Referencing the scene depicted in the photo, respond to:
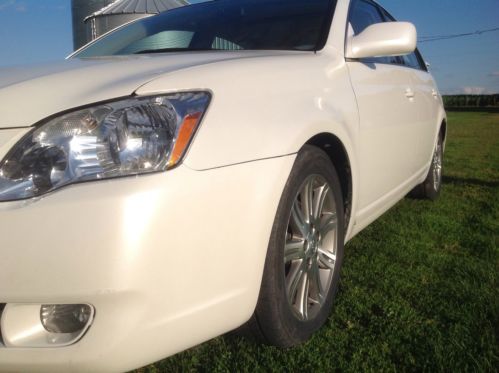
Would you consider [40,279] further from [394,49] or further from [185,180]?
[394,49]

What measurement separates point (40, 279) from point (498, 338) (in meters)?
1.65

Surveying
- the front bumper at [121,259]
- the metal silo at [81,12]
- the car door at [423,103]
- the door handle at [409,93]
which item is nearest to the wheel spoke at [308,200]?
the front bumper at [121,259]

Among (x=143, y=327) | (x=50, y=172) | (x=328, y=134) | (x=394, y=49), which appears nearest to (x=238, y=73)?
(x=328, y=134)

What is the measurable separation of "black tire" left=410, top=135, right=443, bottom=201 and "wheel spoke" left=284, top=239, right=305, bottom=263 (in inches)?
107

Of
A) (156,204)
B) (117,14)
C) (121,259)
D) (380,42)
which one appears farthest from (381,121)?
(117,14)

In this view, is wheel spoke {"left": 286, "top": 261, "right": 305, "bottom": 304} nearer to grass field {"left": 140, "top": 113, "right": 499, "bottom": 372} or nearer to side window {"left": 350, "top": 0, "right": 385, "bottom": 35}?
grass field {"left": 140, "top": 113, "right": 499, "bottom": 372}

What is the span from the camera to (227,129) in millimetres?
1486

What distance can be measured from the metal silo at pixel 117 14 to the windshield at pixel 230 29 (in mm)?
14356

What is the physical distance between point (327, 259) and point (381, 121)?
2.70ft

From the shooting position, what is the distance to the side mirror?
2.35 metres

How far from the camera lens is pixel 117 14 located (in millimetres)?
16969

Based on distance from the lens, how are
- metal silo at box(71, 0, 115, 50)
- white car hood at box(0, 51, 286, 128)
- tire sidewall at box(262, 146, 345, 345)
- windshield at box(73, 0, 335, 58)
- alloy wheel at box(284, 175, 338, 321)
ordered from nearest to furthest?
white car hood at box(0, 51, 286, 128), tire sidewall at box(262, 146, 345, 345), alloy wheel at box(284, 175, 338, 321), windshield at box(73, 0, 335, 58), metal silo at box(71, 0, 115, 50)

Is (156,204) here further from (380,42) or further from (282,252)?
(380,42)

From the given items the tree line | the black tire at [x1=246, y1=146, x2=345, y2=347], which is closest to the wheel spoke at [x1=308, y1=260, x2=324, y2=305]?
the black tire at [x1=246, y1=146, x2=345, y2=347]
